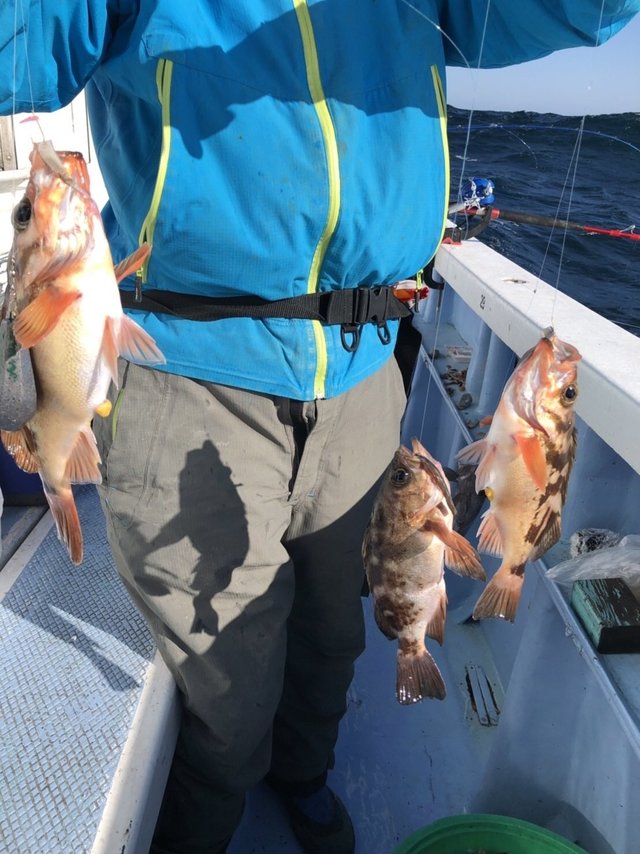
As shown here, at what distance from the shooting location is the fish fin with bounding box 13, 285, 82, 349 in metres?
1.26

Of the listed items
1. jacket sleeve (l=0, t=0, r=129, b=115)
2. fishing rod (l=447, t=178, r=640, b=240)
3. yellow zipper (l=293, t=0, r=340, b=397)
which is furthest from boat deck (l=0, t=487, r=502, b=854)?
fishing rod (l=447, t=178, r=640, b=240)

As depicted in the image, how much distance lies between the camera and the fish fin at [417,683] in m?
1.85

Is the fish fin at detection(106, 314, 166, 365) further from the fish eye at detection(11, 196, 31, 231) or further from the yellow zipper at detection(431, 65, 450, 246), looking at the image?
the yellow zipper at detection(431, 65, 450, 246)

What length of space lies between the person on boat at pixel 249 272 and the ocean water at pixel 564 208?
480 cm

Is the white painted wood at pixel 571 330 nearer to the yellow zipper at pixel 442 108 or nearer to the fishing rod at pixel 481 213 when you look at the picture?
the fishing rod at pixel 481 213

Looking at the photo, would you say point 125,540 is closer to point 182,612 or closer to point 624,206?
point 182,612

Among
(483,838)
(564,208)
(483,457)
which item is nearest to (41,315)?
(483,457)

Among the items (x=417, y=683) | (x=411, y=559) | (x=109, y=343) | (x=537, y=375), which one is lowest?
(x=417, y=683)

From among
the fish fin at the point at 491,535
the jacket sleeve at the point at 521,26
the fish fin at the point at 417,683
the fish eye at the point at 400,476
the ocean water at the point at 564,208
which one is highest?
the jacket sleeve at the point at 521,26

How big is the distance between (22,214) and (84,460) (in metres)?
0.50

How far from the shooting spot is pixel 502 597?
5.65 feet

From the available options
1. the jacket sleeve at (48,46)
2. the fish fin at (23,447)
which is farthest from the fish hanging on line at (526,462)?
the jacket sleeve at (48,46)

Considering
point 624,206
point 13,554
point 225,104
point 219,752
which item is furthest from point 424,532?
point 624,206

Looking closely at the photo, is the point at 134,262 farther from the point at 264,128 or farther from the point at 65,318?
the point at 264,128
